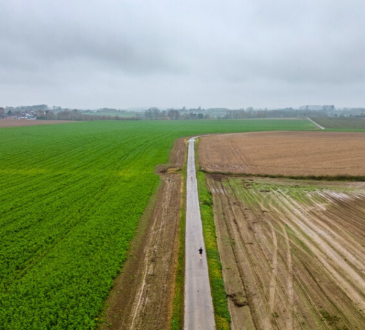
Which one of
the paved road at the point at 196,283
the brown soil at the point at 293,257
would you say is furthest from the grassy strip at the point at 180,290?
the brown soil at the point at 293,257

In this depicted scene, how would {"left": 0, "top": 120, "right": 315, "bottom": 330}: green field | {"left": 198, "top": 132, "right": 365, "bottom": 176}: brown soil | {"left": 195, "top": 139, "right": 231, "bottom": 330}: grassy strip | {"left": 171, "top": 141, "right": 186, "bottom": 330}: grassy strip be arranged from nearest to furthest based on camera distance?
{"left": 171, "top": 141, "right": 186, "bottom": 330}: grassy strip, {"left": 195, "top": 139, "right": 231, "bottom": 330}: grassy strip, {"left": 0, "top": 120, "right": 315, "bottom": 330}: green field, {"left": 198, "top": 132, "right": 365, "bottom": 176}: brown soil

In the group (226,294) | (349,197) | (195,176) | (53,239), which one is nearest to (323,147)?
(349,197)

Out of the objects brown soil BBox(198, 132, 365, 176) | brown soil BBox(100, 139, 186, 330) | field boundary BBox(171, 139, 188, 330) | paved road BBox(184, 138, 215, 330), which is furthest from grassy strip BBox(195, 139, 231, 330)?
brown soil BBox(198, 132, 365, 176)

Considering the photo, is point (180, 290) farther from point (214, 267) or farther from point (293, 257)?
point (293, 257)

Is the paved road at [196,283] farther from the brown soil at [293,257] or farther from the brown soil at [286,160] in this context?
the brown soil at [286,160]

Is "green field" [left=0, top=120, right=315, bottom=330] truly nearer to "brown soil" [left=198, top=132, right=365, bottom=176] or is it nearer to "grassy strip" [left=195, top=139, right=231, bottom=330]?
"grassy strip" [left=195, top=139, right=231, bottom=330]

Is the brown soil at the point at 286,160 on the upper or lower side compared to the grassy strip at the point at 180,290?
upper
